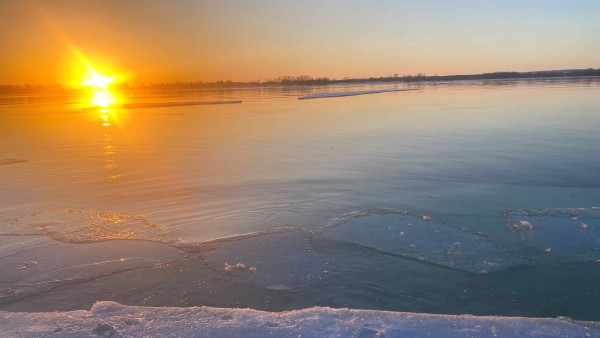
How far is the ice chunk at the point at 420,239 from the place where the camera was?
153 inches

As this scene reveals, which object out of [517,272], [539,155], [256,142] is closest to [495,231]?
[517,272]

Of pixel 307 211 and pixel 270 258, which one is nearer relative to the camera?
pixel 270 258

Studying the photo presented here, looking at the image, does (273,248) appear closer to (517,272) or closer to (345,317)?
(345,317)

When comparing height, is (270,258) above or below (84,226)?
below

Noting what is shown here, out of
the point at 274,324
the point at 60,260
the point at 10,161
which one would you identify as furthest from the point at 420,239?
the point at 10,161

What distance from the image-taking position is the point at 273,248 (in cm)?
427

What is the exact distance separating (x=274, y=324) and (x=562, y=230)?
3669 mm

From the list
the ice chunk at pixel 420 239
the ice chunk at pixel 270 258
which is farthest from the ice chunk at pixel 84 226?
the ice chunk at pixel 420 239

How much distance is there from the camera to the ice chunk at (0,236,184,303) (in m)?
3.62

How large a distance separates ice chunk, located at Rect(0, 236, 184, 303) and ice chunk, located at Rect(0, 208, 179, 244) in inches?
5.6

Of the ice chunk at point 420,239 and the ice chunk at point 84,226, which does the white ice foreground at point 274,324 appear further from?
the ice chunk at point 84,226

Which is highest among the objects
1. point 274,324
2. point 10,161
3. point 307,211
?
point 10,161

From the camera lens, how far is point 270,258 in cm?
405

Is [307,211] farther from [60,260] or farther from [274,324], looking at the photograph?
[60,260]
